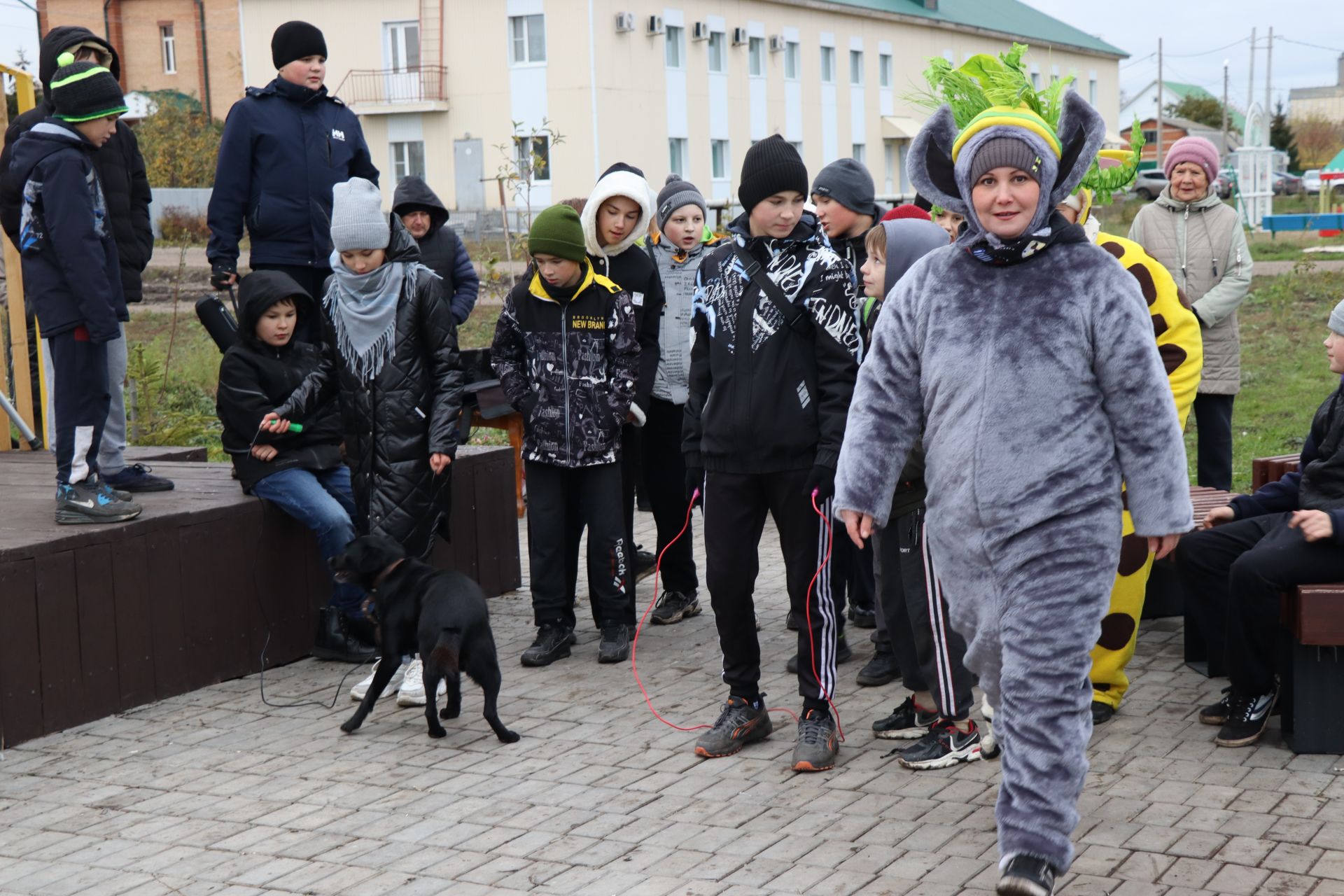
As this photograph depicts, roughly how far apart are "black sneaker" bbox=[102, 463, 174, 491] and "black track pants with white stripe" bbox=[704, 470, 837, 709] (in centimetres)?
300

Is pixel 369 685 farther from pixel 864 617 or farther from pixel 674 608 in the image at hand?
pixel 864 617

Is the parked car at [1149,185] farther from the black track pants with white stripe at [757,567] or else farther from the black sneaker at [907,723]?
the black track pants with white stripe at [757,567]

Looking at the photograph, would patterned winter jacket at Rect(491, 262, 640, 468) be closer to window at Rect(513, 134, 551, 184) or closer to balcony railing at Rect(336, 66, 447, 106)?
window at Rect(513, 134, 551, 184)

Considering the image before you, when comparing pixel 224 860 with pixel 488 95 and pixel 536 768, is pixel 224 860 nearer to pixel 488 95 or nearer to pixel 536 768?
pixel 536 768

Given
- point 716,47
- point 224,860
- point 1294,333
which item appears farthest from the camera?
point 716,47

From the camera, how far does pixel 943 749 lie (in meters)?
5.03

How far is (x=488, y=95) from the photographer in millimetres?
41562

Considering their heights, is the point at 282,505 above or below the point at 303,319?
below

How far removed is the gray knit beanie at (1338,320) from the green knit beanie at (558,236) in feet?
9.90

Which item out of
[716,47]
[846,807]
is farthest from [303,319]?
[716,47]

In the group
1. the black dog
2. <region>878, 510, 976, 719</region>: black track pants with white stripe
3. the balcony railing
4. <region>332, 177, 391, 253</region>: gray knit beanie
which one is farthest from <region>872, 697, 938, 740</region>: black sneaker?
the balcony railing

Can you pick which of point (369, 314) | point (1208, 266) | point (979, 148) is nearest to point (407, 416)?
point (369, 314)

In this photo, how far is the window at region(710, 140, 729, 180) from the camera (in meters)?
44.9

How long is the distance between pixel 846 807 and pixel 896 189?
1985 inches
